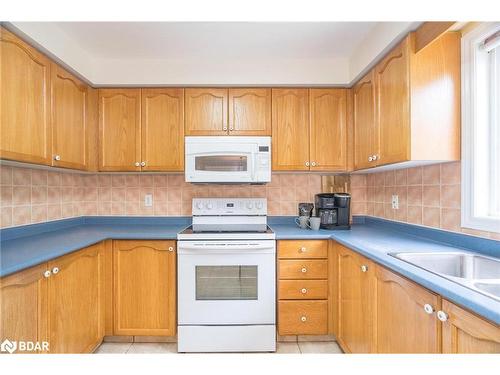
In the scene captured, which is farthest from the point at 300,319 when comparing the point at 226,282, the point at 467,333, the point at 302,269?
the point at 467,333

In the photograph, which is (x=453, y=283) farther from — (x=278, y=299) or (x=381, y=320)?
(x=278, y=299)

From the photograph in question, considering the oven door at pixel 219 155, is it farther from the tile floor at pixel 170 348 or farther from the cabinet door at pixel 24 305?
the tile floor at pixel 170 348

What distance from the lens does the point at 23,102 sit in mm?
1489

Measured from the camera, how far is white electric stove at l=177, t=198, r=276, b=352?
1872mm

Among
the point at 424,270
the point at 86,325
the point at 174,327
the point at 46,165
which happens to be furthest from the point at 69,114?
the point at 424,270

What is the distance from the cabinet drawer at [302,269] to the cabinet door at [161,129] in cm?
116

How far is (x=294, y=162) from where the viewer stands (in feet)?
7.39

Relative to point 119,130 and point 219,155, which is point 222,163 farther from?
point 119,130

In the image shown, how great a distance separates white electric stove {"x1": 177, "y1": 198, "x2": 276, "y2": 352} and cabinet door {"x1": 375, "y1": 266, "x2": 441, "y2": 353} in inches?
30.4

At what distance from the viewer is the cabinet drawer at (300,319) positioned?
1.93 meters

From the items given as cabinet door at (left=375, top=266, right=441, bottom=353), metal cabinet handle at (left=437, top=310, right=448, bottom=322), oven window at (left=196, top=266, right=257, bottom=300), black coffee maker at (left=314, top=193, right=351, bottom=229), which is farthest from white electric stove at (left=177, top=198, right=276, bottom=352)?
metal cabinet handle at (left=437, top=310, right=448, bottom=322)

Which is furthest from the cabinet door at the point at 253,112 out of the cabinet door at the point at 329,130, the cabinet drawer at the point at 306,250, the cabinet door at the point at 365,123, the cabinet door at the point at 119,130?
the cabinet drawer at the point at 306,250

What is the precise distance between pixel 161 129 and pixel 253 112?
78cm
